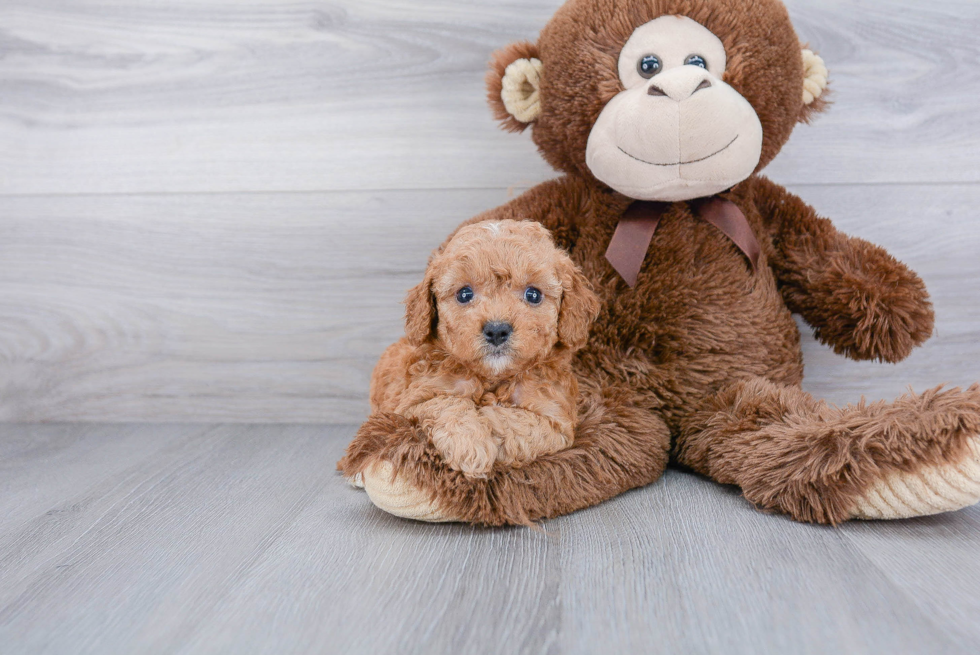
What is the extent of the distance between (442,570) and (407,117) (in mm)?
810

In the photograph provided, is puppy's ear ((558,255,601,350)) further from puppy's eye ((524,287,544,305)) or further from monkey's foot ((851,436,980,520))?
monkey's foot ((851,436,980,520))

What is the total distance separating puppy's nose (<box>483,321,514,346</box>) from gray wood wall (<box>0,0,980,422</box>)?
0.43 meters

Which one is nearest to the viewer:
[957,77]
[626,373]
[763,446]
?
[763,446]

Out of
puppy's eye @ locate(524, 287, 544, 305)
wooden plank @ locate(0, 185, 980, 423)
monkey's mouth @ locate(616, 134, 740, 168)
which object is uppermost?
monkey's mouth @ locate(616, 134, 740, 168)

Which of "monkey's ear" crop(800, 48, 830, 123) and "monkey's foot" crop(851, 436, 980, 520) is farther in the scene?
"monkey's ear" crop(800, 48, 830, 123)

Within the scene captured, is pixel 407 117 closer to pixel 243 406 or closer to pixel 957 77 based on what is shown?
pixel 243 406

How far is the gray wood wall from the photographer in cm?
120

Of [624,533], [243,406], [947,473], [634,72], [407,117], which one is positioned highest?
[634,72]

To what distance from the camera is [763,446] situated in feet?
2.89

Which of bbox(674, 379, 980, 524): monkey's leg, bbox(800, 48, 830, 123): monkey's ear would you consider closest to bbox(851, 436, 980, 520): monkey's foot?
bbox(674, 379, 980, 524): monkey's leg

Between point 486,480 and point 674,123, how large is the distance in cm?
48

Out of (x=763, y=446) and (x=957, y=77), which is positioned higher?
(x=957, y=77)

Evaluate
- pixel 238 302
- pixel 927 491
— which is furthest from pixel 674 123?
pixel 238 302

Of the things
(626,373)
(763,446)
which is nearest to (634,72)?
(626,373)
